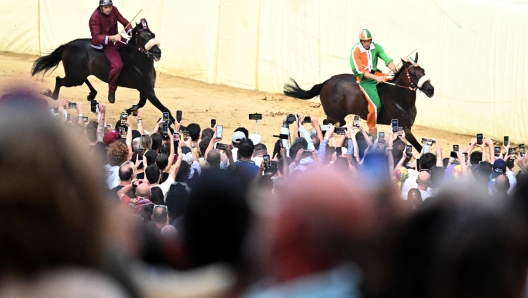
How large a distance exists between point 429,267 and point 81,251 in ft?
3.80

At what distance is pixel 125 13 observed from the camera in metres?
20.0

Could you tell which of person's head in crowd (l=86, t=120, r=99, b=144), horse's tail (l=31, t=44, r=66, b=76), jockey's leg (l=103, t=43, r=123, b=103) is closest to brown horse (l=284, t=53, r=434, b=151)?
jockey's leg (l=103, t=43, r=123, b=103)

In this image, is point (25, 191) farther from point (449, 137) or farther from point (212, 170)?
point (449, 137)

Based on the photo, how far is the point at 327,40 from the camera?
679 inches

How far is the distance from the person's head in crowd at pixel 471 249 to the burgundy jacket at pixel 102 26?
12251 millimetres

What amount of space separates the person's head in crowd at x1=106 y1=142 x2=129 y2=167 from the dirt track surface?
6.59m

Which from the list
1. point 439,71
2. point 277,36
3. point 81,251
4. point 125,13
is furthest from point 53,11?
point 81,251

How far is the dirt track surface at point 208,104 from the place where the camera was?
15.3 meters

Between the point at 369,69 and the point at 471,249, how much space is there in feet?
35.2

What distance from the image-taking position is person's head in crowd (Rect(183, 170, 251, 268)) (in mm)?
3016

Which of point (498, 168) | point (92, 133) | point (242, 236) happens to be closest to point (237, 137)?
point (92, 133)

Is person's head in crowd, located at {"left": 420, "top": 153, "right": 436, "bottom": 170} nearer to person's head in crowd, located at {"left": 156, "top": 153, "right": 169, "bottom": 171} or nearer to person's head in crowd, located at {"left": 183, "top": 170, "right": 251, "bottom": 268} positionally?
person's head in crowd, located at {"left": 156, "top": 153, "right": 169, "bottom": 171}

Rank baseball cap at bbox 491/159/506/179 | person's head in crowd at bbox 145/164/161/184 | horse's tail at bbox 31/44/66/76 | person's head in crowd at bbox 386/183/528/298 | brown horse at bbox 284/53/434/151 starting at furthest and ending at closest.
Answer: horse's tail at bbox 31/44/66/76
brown horse at bbox 284/53/434/151
baseball cap at bbox 491/159/506/179
person's head in crowd at bbox 145/164/161/184
person's head in crowd at bbox 386/183/528/298

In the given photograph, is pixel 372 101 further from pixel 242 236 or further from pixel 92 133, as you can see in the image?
pixel 242 236
